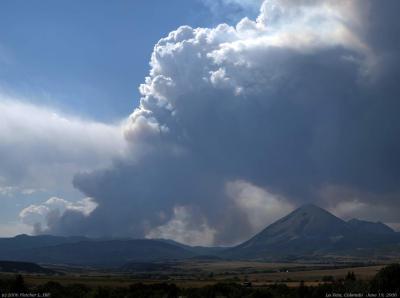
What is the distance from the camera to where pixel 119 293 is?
11881 centimetres

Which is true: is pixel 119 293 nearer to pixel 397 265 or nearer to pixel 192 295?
pixel 192 295

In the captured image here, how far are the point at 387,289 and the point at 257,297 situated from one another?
79.5 feet

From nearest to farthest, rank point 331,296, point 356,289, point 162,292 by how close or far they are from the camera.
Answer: point 331,296 < point 356,289 < point 162,292

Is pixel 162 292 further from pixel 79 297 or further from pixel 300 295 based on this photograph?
pixel 300 295

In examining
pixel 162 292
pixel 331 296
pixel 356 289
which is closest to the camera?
pixel 331 296

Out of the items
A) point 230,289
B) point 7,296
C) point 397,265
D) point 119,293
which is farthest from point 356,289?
point 7,296

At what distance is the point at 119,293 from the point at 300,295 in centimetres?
3819

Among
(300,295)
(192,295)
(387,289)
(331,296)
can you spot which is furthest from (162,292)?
(387,289)

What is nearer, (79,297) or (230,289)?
(79,297)

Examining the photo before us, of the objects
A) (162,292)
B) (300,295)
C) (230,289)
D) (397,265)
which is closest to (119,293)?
(162,292)

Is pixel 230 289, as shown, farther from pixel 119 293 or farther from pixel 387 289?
pixel 387 289

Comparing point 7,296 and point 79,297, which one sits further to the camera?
point 79,297

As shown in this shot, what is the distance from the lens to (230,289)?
125 m

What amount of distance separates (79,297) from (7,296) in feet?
46.7
